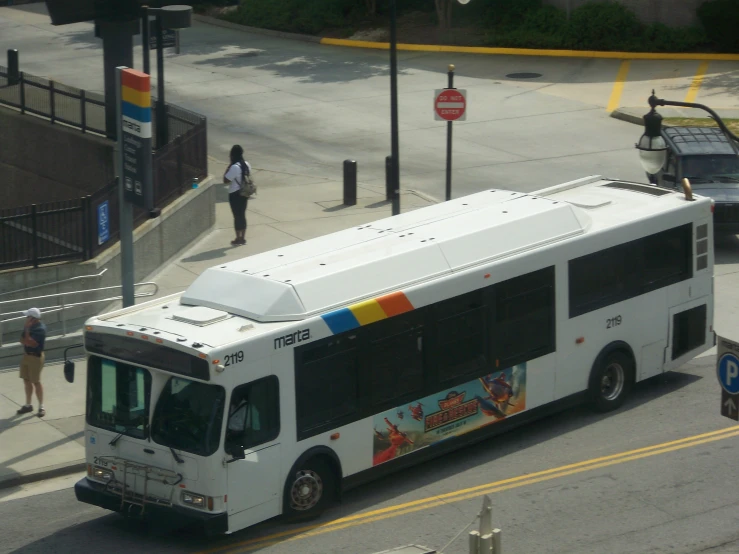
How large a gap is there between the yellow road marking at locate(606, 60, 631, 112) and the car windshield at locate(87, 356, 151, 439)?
22861 millimetres

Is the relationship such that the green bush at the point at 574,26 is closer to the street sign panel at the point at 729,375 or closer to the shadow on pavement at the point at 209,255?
the shadow on pavement at the point at 209,255

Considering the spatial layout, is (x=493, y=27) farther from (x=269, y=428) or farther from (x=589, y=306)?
(x=269, y=428)

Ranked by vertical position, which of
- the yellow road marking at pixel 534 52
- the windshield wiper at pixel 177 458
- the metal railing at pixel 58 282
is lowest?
the windshield wiper at pixel 177 458

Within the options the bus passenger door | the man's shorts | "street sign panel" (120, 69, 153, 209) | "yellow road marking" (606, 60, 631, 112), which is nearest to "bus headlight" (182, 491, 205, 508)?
the bus passenger door

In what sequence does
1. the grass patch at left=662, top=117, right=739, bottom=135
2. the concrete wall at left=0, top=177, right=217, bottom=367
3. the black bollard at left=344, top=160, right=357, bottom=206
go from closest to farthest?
the concrete wall at left=0, top=177, right=217, bottom=367 < the black bollard at left=344, top=160, right=357, bottom=206 < the grass patch at left=662, top=117, right=739, bottom=135

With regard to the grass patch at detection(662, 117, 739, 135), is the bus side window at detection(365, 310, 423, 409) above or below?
below

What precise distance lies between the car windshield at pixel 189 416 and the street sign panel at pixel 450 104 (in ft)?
35.3

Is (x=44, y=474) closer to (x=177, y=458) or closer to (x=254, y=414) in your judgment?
(x=177, y=458)

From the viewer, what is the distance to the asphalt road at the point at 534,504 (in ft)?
39.2

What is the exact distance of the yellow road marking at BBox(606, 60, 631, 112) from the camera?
3298 centimetres

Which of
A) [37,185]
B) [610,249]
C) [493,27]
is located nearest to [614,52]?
[493,27]

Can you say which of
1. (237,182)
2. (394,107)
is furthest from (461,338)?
(394,107)

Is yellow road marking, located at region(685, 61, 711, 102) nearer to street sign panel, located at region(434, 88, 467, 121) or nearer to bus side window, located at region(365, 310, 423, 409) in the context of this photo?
street sign panel, located at region(434, 88, 467, 121)

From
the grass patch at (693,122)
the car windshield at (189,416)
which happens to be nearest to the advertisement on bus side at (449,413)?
the car windshield at (189,416)
